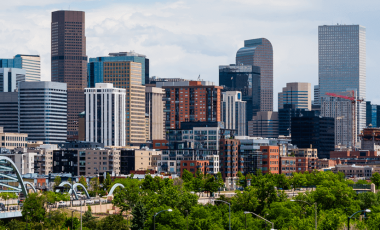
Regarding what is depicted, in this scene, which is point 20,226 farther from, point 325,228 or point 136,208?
point 325,228

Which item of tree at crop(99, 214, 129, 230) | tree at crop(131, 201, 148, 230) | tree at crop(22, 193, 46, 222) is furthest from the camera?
tree at crop(22, 193, 46, 222)

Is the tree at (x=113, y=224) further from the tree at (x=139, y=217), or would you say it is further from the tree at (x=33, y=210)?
the tree at (x=33, y=210)

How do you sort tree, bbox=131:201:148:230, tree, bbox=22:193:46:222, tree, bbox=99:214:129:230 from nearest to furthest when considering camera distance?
tree, bbox=131:201:148:230 < tree, bbox=99:214:129:230 < tree, bbox=22:193:46:222

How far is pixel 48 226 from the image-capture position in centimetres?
17200

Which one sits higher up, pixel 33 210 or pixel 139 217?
pixel 139 217

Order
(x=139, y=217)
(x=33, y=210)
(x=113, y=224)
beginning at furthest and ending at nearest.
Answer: (x=33, y=210), (x=113, y=224), (x=139, y=217)

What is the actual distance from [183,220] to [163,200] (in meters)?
25.2

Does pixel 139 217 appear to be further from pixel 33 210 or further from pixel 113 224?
pixel 33 210

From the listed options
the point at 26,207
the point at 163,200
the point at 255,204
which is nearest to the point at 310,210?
the point at 255,204

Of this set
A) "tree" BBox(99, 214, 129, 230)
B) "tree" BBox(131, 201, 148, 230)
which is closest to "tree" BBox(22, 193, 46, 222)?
"tree" BBox(99, 214, 129, 230)

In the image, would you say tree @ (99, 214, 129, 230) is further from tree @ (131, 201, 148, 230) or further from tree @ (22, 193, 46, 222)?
tree @ (22, 193, 46, 222)

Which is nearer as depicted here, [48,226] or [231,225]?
[231,225]

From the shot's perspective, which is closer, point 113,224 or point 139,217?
point 139,217

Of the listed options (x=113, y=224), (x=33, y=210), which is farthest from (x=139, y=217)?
(x=33, y=210)
